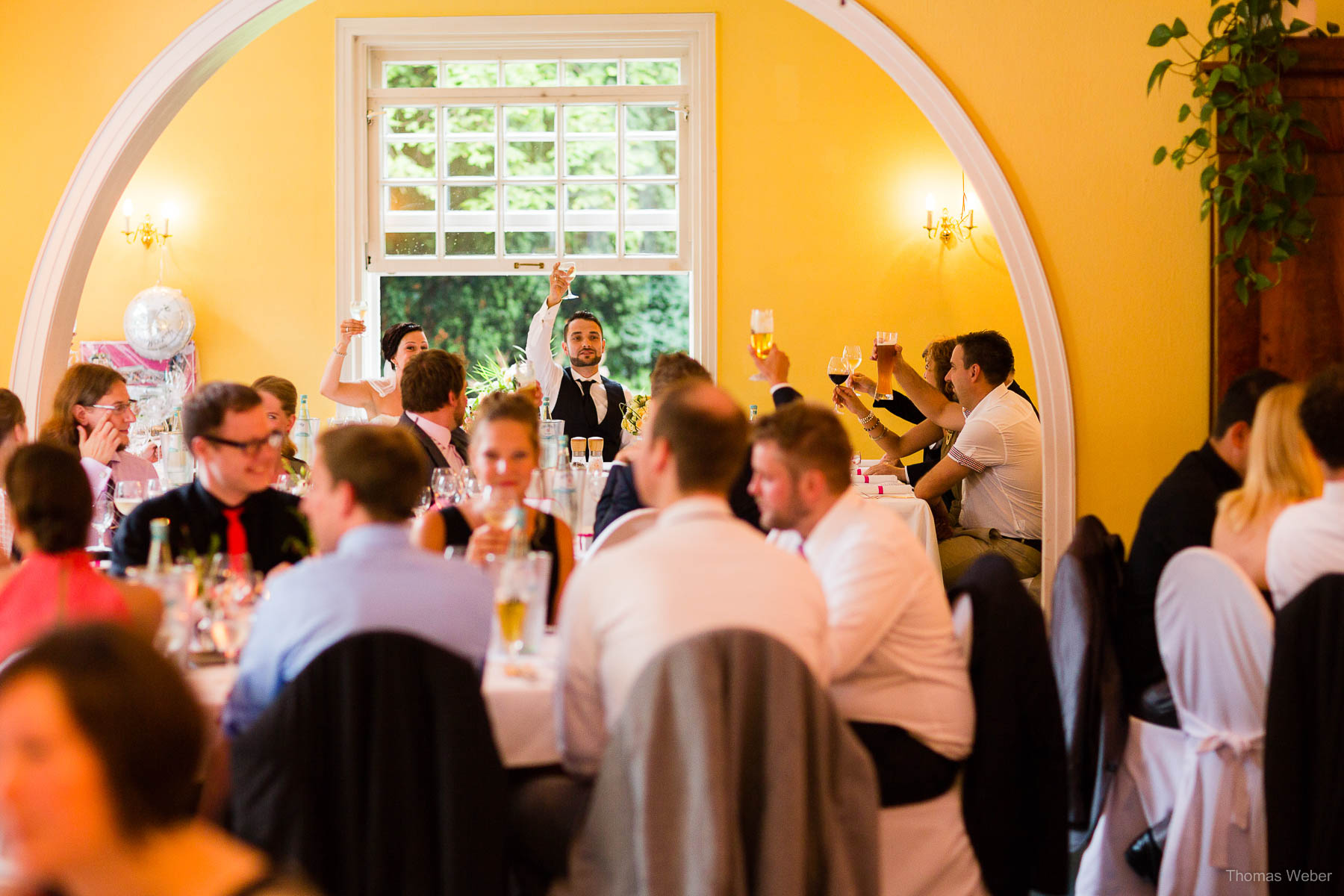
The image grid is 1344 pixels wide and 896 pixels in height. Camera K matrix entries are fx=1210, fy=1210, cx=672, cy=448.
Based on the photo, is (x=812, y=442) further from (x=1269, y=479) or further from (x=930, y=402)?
(x=930, y=402)

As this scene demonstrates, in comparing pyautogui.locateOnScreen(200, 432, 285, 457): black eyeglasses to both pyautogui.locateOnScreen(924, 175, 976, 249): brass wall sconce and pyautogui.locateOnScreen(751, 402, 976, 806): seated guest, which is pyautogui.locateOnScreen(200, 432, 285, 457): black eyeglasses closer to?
pyautogui.locateOnScreen(751, 402, 976, 806): seated guest

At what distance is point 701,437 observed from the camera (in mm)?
2059

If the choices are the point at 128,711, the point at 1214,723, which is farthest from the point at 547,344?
the point at 128,711

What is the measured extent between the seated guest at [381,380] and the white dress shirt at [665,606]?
3.70 meters

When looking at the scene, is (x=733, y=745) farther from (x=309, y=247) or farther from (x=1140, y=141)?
(x=309, y=247)

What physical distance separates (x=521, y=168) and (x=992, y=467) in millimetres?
3814

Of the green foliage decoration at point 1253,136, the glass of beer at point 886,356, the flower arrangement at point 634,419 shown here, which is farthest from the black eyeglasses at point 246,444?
the green foliage decoration at point 1253,136

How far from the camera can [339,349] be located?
564 centimetres

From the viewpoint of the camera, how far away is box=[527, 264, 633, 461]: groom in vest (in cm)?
594

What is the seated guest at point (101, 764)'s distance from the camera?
0.94m

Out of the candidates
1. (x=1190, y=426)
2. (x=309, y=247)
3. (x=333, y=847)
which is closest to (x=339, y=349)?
(x=309, y=247)

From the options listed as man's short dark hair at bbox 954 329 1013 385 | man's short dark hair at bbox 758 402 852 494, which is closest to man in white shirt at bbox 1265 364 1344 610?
man's short dark hair at bbox 758 402 852 494

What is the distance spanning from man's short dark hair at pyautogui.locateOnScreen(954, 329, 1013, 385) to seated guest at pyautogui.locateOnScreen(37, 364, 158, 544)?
322cm

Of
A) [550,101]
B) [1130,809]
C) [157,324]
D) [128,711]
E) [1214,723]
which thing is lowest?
[1130,809]
